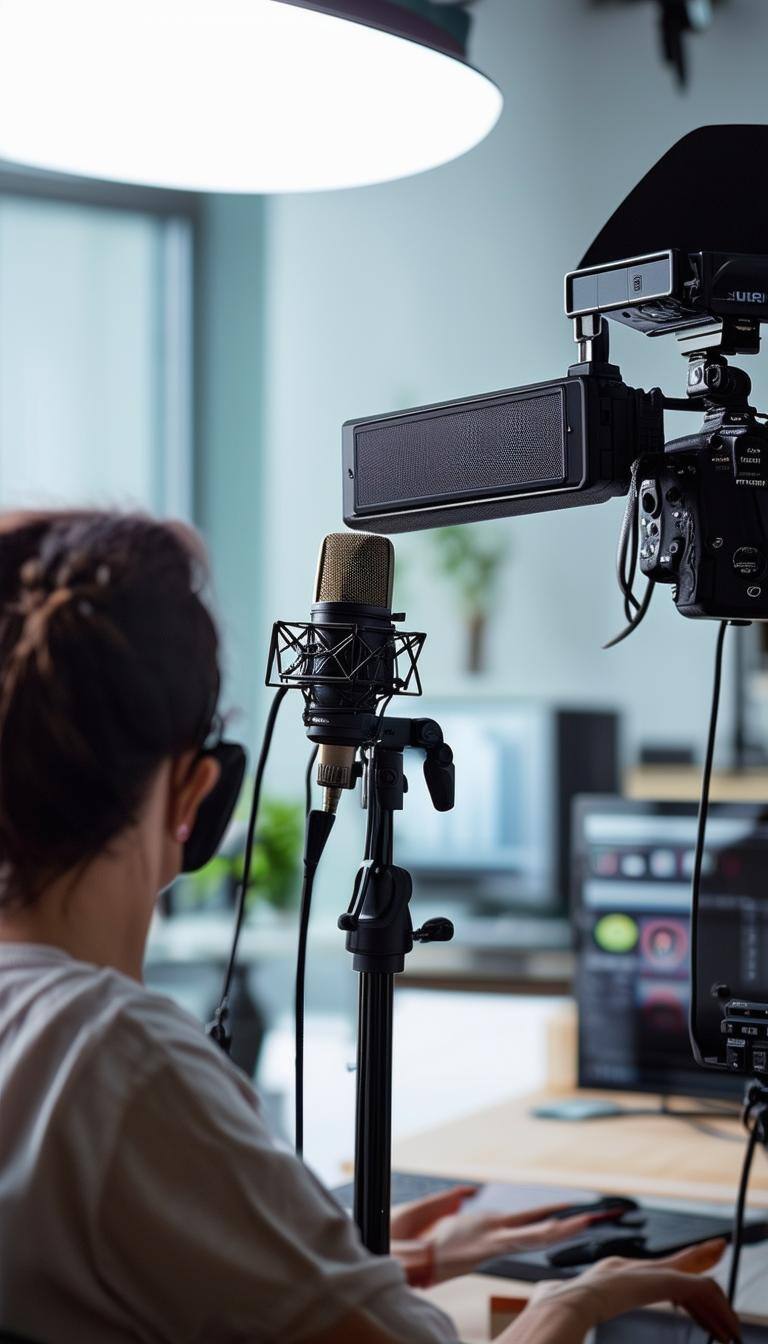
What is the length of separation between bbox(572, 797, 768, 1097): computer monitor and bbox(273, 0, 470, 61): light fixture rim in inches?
40.8

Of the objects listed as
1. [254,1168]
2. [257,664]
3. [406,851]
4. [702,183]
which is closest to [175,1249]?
[254,1168]

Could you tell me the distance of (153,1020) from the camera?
835mm

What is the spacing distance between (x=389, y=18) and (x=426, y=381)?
4.10 metres

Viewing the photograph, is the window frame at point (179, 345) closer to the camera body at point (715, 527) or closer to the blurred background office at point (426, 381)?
the blurred background office at point (426, 381)

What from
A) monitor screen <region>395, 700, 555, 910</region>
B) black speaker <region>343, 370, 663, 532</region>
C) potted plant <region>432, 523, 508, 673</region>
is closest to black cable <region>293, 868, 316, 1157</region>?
black speaker <region>343, 370, 663, 532</region>

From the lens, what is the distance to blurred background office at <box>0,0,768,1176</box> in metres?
4.48

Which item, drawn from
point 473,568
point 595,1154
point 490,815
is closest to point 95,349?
point 473,568

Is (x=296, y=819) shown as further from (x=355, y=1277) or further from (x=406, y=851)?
(x=355, y=1277)

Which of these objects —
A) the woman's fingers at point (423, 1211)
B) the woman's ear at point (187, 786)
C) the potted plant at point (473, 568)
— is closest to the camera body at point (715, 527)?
the woman's ear at point (187, 786)

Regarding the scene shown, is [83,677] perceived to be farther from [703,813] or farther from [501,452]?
[703,813]

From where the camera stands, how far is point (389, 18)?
1.19 meters

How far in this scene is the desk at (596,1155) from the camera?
1.74 metres

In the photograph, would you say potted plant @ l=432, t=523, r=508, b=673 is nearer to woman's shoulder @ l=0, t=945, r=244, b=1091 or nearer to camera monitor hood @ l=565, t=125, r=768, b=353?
camera monitor hood @ l=565, t=125, r=768, b=353

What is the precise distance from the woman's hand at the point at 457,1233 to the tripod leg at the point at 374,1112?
0.56 ft
